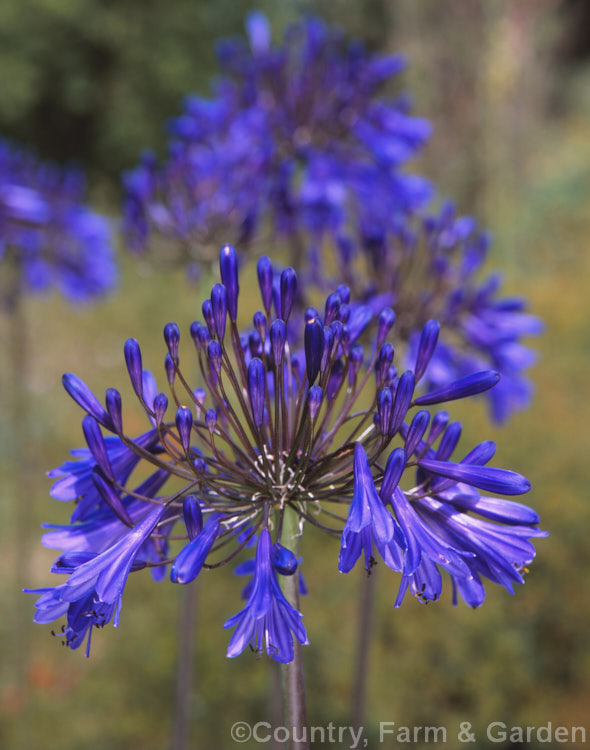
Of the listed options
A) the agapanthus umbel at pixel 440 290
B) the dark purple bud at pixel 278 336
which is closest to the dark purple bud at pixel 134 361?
the dark purple bud at pixel 278 336

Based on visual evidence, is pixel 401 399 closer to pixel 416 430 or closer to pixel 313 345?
pixel 416 430

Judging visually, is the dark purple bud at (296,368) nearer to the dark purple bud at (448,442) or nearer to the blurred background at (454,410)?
the dark purple bud at (448,442)

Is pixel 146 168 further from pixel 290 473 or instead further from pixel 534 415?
pixel 534 415

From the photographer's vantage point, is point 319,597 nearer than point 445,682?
No

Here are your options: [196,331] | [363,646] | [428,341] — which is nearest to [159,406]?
[196,331]

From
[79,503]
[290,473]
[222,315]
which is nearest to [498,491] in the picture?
[290,473]

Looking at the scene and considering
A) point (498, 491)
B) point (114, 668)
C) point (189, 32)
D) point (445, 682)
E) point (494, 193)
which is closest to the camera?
point (498, 491)

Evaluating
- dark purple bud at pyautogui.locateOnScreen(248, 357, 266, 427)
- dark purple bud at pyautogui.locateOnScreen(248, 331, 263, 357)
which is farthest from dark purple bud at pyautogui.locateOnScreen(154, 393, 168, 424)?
dark purple bud at pyautogui.locateOnScreen(248, 331, 263, 357)
